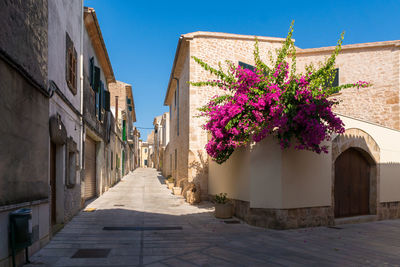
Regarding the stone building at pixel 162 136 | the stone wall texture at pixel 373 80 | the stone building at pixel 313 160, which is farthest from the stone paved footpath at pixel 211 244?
the stone building at pixel 162 136

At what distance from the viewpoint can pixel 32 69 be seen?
540cm

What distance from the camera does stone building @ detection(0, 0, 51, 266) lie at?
4387 millimetres

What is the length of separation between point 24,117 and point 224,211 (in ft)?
21.5

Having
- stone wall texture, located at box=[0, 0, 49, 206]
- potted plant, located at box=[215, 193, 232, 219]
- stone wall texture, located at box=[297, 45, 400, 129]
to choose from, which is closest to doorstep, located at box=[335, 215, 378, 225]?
potted plant, located at box=[215, 193, 232, 219]

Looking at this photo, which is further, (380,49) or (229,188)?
(380,49)

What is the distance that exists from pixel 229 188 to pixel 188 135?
462 centimetres

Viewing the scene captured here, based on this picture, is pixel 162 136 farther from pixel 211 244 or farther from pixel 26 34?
pixel 26 34

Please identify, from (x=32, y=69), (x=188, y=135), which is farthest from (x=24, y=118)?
(x=188, y=135)

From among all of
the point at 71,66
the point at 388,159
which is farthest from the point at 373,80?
the point at 71,66

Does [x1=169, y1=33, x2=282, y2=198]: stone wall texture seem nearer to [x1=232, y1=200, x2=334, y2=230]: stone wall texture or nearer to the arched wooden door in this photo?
[x1=232, y1=200, x2=334, y2=230]: stone wall texture

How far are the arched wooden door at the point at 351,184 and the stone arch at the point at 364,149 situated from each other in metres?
0.15

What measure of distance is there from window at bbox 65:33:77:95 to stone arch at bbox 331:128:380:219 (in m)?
7.87

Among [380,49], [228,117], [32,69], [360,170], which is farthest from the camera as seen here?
[380,49]

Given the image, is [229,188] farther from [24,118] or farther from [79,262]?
[24,118]
